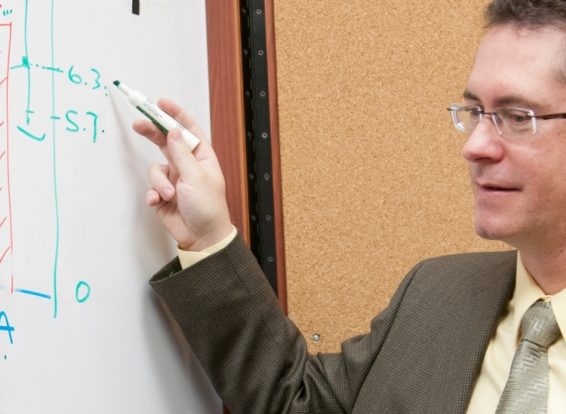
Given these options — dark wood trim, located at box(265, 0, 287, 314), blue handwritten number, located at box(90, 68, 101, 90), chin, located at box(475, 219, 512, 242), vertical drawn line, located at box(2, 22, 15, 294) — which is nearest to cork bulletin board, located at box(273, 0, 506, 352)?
dark wood trim, located at box(265, 0, 287, 314)

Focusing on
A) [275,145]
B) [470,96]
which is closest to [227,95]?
[275,145]

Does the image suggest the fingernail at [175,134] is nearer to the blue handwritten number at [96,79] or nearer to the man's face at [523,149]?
the blue handwritten number at [96,79]

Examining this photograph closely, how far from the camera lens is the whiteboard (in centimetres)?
68

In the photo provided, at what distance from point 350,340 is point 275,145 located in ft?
0.99

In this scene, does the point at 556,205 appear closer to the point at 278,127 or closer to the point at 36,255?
the point at 278,127

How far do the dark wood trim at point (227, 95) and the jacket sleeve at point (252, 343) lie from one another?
0.14 m

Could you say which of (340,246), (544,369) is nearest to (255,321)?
(340,246)

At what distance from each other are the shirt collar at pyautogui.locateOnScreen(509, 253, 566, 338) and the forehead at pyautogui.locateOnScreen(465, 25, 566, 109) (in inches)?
8.4

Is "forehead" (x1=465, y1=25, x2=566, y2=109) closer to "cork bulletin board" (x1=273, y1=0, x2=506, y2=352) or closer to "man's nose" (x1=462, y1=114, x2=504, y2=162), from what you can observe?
"man's nose" (x1=462, y1=114, x2=504, y2=162)

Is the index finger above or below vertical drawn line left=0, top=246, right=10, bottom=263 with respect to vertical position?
above

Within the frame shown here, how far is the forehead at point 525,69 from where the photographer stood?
2.71ft

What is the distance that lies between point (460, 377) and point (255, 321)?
26cm

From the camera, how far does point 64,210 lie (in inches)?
29.0

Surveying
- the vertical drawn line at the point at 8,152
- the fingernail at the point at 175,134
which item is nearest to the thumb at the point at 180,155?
the fingernail at the point at 175,134
